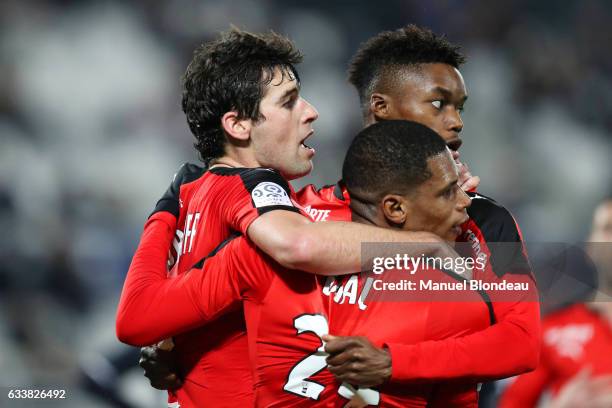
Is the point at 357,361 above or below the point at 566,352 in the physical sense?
below

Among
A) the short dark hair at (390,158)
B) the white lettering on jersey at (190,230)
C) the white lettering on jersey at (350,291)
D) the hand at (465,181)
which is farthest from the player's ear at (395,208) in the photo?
the white lettering on jersey at (190,230)

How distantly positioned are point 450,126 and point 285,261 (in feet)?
3.14

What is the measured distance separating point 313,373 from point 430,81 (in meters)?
1.21

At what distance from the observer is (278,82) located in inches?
106

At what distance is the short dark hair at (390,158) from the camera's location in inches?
84.8

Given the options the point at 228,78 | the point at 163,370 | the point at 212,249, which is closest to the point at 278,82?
the point at 228,78

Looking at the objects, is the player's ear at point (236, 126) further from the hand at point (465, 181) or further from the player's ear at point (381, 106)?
the hand at point (465, 181)

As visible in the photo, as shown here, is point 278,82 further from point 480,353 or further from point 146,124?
point 146,124

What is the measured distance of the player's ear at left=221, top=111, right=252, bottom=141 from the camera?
8.79 feet

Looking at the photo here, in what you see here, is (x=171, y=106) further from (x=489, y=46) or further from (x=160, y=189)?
(x=489, y=46)

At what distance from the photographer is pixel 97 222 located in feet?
17.6

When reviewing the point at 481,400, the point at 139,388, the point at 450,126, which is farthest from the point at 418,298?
the point at 139,388

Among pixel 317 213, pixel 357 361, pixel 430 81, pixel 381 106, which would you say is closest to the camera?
pixel 357 361

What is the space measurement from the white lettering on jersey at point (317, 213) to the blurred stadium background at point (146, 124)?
2701 mm
